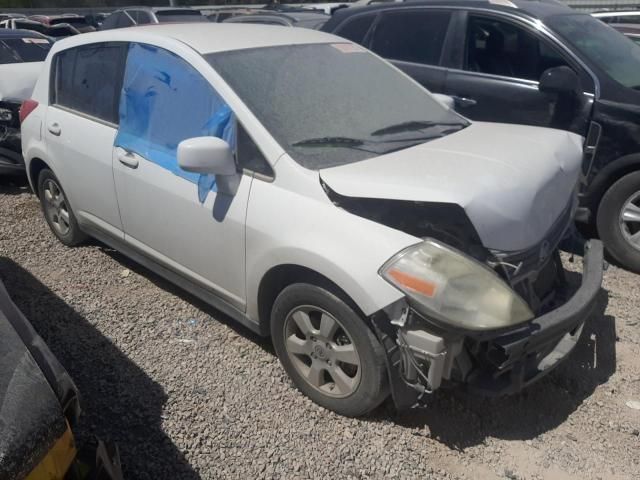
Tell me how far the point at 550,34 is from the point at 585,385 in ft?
9.32

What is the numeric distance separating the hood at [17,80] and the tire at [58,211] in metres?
1.94

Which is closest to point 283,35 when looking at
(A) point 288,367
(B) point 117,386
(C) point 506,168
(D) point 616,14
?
(C) point 506,168

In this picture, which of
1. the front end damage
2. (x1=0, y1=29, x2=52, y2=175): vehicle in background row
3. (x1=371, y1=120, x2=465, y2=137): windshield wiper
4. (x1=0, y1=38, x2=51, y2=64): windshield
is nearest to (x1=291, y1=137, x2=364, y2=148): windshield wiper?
(x1=371, y1=120, x2=465, y2=137): windshield wiper

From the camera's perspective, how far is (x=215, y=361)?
335cm

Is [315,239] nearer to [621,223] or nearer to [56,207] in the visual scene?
[621,223]

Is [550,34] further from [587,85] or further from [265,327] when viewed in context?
[265,327]

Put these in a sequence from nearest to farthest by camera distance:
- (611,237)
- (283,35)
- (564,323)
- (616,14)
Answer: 1. (564,323)
2. (283,35)
3. (611,237)
4. (616,14)

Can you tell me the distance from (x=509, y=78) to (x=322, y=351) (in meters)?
3.14

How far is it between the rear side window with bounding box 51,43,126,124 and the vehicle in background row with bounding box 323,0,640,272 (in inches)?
105

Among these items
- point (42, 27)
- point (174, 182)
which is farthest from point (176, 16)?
point (174, 182)

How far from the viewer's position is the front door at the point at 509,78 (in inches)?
177

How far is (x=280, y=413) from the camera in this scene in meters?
2.95

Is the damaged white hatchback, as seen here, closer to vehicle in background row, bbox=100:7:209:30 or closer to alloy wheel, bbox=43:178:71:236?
alloy wheel, bbox=43:178:71:236

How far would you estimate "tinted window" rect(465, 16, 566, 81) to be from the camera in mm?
4707
